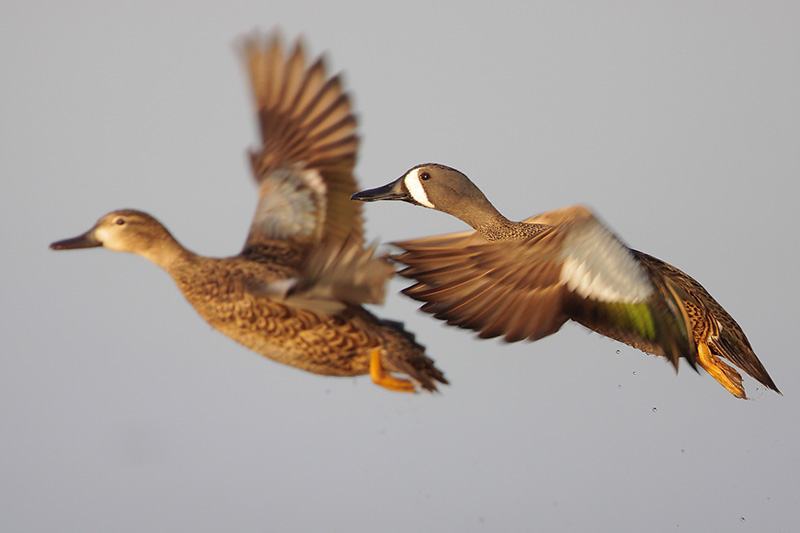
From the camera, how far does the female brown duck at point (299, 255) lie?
5188 mm

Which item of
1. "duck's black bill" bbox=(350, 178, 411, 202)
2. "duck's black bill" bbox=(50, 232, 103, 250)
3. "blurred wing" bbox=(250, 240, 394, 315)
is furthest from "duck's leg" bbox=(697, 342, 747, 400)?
"duck's black bill" bbox=(50, 232, 103, 250)

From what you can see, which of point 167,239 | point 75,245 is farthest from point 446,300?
point 75,245

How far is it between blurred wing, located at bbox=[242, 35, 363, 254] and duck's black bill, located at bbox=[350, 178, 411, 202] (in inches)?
3.4

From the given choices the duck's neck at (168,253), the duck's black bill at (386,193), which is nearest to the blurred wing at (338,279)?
the duck's neck at (168,253)

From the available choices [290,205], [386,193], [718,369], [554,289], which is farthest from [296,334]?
[718,369]

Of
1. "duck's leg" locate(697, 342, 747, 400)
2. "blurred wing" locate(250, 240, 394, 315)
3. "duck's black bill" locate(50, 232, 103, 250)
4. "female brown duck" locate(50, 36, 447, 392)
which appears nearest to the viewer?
"blurred wing" locate(250, 240, 394, 315)

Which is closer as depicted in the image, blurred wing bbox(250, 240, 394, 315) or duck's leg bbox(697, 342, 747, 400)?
blurred wing bbox(250, 240, 394, 315)

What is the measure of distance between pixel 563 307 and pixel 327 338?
1.49 metres

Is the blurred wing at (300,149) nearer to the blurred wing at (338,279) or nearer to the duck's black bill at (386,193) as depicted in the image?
the duck's black bill at (386,193)

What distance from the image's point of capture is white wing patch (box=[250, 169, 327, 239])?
20.2 feet

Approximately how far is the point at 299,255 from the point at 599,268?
1.64 meters

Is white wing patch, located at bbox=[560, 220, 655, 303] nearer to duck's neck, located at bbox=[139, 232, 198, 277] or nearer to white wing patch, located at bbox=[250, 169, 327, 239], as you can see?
white wing patch, located at bbox=[250, 169, 327, 239]

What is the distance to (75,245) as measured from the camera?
557 cm

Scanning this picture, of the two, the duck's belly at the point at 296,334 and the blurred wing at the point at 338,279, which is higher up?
the blurred wing at the point at 338,279
